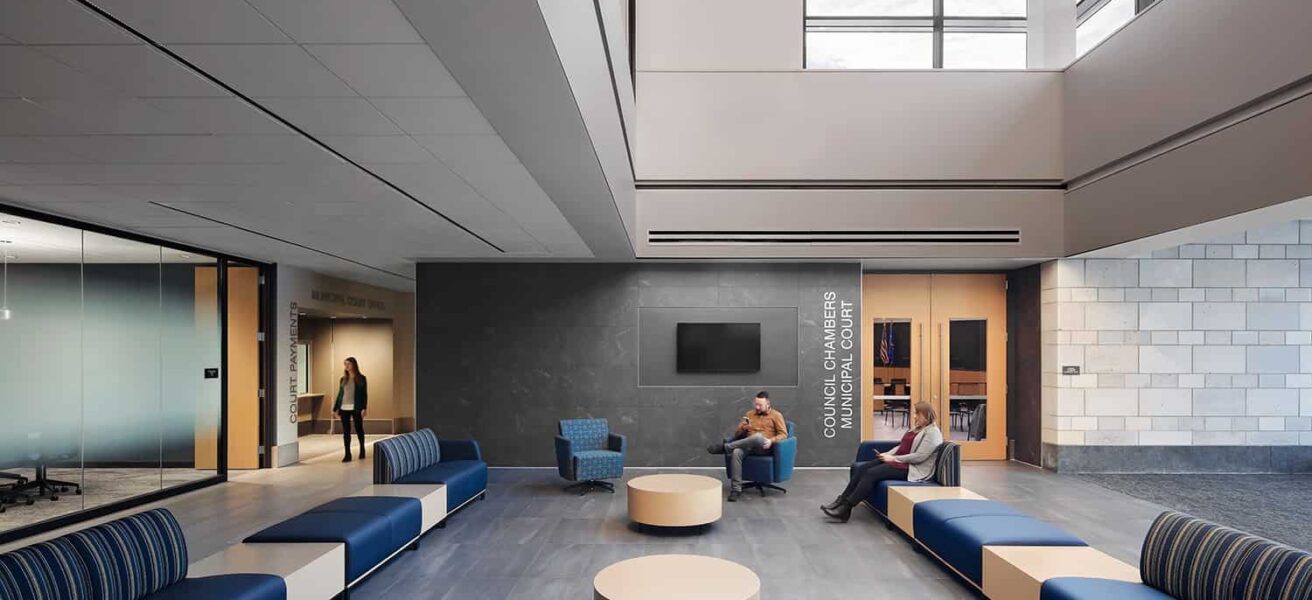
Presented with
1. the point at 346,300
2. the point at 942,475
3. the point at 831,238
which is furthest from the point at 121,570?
the point at 346,300

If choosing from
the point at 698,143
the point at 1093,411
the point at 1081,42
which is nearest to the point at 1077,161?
the point at 1081,42

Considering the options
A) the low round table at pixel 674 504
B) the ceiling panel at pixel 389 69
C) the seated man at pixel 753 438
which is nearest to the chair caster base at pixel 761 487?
the seated man at pixel 753 438

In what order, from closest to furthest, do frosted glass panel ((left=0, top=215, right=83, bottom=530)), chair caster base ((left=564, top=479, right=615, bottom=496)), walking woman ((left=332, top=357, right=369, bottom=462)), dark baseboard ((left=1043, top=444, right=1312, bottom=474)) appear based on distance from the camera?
frosted glass panel ((left=0, top=215, right=83, bottom=530)) → chair caster base ((left=564, top=479, right=615, bottom=496)) → dark baseboard ((left=1043, top=444, right=1312, bottom=474)) → walking woman ((left=332, top=357, right=369, bottom=462))

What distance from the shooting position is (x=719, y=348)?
11.0 metres

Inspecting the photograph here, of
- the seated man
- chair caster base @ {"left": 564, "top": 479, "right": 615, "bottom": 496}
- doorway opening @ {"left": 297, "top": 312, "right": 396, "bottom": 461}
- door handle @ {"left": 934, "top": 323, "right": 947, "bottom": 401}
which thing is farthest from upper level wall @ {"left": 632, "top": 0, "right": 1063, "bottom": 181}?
doorway opening @ {"left": 297, "top": 312, "right": 396, "bottom": 461}

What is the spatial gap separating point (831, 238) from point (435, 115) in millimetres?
7342

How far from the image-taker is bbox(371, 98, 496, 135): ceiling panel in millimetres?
3969

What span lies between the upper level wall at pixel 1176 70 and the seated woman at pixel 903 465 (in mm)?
4225

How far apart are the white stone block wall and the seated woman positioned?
402cm

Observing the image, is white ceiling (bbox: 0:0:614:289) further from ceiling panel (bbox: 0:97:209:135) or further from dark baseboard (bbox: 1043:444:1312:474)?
dark baseboard (bbox: 1043:444:1312:474)

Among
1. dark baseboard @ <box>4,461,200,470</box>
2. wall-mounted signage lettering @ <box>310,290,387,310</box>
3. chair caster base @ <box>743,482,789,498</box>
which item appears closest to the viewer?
dark baseboard @ <box>4,461,200,470</box>

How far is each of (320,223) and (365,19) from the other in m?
5.46

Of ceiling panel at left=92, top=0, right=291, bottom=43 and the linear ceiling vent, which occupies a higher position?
ceiling panel at left=92, top=0, right=291, bottom=43

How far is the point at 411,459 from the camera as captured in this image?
8.03 m
